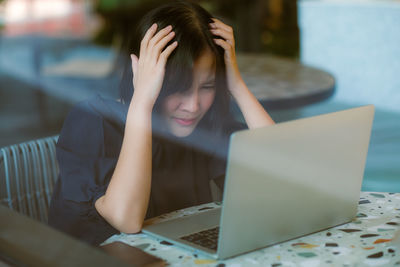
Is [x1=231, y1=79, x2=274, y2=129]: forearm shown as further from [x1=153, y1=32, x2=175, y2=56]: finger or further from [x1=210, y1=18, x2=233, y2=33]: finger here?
[x1=153, y1=32, x2=175, y2=56]: finger

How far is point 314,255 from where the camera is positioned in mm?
893

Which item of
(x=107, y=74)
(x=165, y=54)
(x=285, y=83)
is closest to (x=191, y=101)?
(x=165, y=54)

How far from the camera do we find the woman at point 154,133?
104 cm

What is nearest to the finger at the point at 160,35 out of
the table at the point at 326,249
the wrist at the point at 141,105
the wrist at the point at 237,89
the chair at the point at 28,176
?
the wrist at the point at 141,105

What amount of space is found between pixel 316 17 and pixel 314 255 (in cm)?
319

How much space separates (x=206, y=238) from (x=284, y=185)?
0.58ft

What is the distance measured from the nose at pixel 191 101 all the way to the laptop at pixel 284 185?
27cm

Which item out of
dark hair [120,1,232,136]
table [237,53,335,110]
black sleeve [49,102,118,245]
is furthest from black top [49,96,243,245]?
table [237,53,335,110]

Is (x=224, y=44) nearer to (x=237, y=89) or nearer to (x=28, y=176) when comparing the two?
(x=237, y=89)

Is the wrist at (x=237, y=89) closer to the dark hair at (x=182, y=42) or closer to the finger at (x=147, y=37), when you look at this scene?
the dark hair at (x=182, y=42)

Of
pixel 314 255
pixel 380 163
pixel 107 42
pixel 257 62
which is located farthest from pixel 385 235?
pixel 107 42

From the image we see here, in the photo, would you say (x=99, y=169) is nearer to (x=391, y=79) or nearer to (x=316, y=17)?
(x=391, y=79)

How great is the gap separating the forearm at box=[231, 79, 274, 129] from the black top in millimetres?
126

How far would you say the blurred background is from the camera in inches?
111
